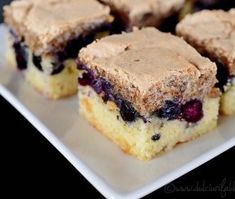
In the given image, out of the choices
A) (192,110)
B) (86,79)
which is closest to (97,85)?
(86,79)

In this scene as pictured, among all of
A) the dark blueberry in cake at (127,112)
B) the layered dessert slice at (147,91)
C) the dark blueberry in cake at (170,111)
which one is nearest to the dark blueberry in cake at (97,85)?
the layered dessert slice at (147,91)

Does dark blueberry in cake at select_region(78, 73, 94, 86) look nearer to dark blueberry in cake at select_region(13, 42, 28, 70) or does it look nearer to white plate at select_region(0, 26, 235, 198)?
white plate at select_region(0, 26, 235, 198)

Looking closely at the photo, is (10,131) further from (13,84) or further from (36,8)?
(36,8)

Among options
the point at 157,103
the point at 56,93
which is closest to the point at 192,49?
the point at 157,103

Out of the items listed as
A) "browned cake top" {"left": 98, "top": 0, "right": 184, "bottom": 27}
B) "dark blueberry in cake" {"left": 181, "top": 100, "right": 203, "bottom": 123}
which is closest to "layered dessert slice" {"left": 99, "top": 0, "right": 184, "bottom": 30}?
"browned cake top" {"left": 98, "top": 0, "right": 184, "bottom": 27}

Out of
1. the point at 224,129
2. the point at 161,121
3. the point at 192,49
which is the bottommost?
the point at 224,129

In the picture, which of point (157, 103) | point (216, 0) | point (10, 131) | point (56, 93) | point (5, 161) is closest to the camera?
point (157, 103)

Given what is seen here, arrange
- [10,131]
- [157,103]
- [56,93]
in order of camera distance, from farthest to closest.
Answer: [56,93] < [10,131] < [157,103]
